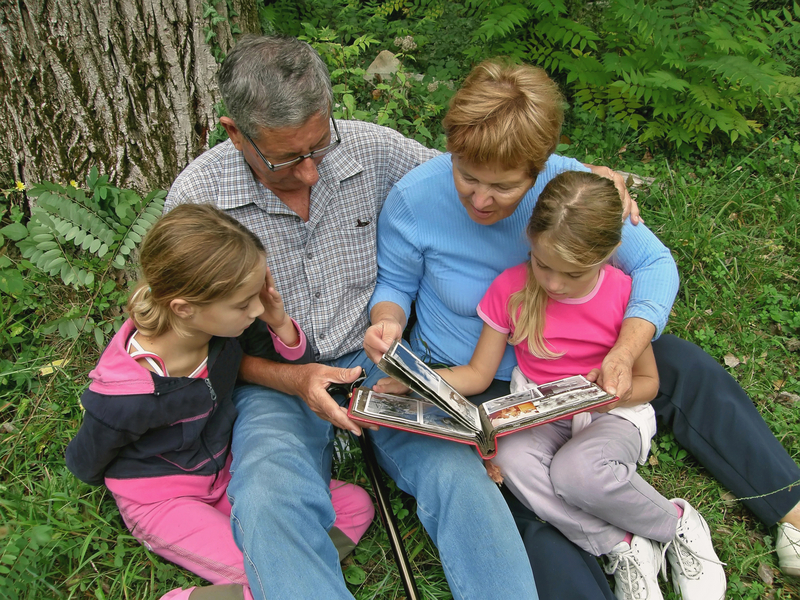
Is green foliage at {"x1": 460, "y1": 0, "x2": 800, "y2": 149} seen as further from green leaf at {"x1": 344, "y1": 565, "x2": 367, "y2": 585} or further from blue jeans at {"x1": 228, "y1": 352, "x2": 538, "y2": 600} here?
green leaf at {"x1": 344, "y1": 565, "x2": 367, "y2": 585}

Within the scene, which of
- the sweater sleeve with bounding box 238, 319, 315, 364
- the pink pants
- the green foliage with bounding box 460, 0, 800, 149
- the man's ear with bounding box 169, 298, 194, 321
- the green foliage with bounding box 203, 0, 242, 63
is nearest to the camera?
the man's ear with bounding box 169, 298, 194, 321

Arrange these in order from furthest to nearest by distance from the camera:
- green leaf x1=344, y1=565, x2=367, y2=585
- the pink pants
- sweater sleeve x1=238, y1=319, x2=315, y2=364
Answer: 1. sweater sleeve x1=238, y1=319, x2=315, y2=364
2. green leaf x1=344, y1=565, x2=367, y2=585
3. the pink pants

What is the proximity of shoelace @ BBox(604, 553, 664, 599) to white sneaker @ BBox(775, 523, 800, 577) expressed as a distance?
69 cm

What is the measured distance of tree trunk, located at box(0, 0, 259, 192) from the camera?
2.90m

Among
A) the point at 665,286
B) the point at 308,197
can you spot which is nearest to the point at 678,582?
the point at 665,286

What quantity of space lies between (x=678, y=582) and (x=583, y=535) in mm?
486

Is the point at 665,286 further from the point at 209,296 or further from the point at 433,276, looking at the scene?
the point at 209,296

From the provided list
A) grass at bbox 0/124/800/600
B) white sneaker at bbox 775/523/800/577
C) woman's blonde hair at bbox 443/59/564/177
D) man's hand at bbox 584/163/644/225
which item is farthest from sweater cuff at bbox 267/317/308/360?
white sneaker at bbox 775/523/800/577

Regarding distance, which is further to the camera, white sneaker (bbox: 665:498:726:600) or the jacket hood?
white sneaker (bbox: 665:498:726:600)

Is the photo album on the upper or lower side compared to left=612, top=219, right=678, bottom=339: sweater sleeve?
lower

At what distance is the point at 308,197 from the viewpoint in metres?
2.86

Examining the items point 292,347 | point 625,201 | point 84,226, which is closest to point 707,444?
point 625,201

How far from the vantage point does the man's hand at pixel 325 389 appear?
8.01 ft

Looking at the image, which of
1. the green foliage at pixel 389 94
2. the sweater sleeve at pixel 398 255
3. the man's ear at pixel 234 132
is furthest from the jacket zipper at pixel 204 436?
the green foliage at pixel 389 94
